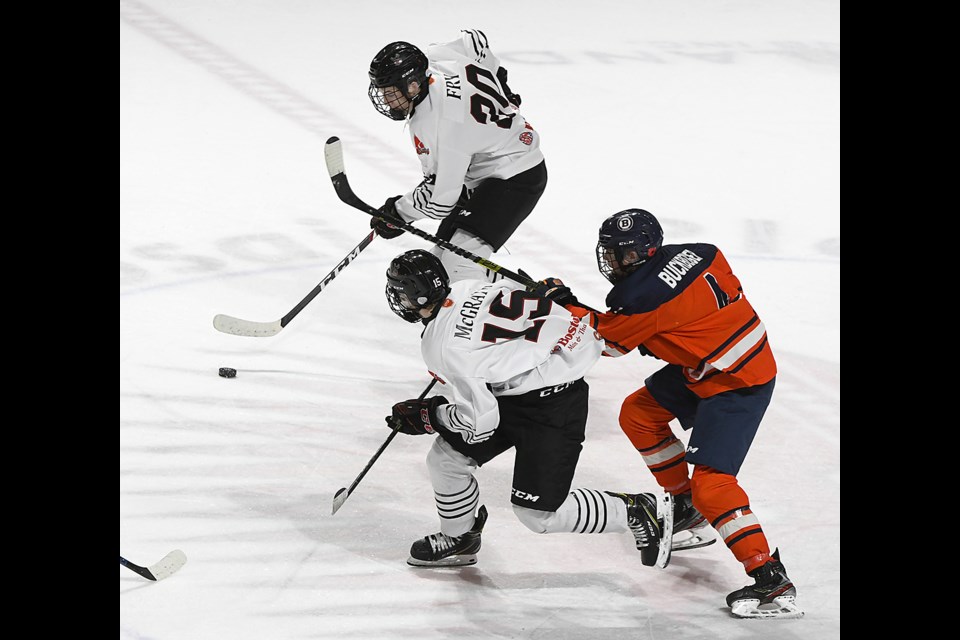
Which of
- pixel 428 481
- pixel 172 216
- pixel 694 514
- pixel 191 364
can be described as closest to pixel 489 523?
pixel 428 481

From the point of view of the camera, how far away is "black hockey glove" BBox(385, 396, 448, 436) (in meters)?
3.29

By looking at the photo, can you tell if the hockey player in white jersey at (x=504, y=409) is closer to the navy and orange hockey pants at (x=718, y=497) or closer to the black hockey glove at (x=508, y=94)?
the navy and orange hockey pants at (x=718, y=497)

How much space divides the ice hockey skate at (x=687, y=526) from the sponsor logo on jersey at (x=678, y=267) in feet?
2.19

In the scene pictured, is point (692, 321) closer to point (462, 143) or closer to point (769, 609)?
point (769, 609)

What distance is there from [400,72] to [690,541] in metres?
1.61

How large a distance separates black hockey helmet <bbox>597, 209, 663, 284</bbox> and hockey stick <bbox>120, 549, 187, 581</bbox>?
1304mm

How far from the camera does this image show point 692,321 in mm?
3102

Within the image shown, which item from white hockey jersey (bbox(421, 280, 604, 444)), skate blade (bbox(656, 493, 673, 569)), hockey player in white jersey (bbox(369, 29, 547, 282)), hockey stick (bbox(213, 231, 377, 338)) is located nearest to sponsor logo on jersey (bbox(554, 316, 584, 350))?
white hockey jersey (bbox(421, 280, 604, 444))

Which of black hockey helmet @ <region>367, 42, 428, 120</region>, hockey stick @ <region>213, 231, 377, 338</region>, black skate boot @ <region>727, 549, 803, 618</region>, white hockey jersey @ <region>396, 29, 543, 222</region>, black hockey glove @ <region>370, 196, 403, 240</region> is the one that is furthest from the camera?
hockey stick @ <region>213, 231, 377, 338</region>

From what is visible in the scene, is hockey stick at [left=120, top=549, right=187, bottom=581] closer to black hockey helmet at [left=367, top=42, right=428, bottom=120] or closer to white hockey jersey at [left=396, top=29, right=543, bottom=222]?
white hockey jersey at [left=396, top=29, right=543, bottom=222]

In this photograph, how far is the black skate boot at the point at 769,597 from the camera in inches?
119

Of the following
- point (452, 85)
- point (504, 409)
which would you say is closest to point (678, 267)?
point (504, 409)

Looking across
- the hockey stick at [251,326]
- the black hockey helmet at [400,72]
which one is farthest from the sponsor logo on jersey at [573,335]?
the hockey stick at [251,326]

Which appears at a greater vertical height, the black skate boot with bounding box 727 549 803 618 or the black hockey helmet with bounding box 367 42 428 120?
the black hockey helmet with bounding box 367 42 428 120
